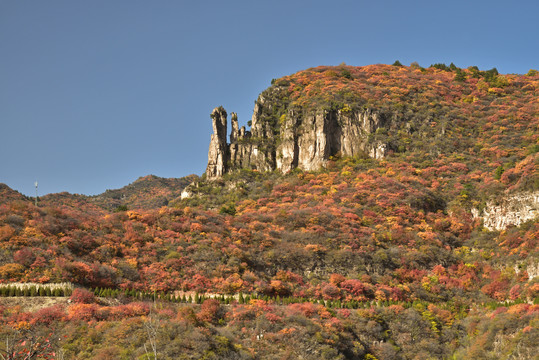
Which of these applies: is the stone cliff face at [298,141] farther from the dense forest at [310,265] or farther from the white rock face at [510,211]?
the white rock face at [510,211]

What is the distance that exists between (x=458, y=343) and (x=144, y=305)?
2487cm

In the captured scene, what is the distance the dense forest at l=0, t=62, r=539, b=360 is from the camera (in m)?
31.4

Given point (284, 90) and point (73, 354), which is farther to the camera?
point (284, 90)

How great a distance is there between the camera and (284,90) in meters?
101

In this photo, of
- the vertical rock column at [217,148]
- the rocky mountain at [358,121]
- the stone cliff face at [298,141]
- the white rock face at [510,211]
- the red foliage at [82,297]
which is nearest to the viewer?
the red foliage at [82,297]

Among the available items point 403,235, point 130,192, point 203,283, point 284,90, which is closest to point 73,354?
point 203,283

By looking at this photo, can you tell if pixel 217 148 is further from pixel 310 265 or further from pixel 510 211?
pixel 510 211

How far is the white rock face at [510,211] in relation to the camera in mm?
49875

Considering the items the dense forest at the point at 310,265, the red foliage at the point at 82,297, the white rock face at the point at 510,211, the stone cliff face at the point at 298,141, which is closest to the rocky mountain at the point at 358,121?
the stone cliff face at the point at 298,141

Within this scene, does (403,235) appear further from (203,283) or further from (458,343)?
(203,283)

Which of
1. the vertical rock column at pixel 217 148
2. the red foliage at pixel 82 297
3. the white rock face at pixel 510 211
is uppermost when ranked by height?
the vertical rock column at pixel 217 148

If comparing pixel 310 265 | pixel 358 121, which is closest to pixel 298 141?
pixel 358 121

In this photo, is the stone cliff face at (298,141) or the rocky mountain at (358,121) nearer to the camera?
the rocky mountain at (358,121)

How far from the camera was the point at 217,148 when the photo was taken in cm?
8725
